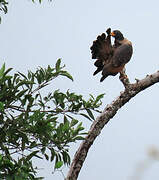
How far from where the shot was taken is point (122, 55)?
3.48 m

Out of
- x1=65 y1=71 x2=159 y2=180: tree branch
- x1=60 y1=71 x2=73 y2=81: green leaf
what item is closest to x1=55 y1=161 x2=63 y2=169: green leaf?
x1=60 y1=71 x2=73 y2=81: green leaf

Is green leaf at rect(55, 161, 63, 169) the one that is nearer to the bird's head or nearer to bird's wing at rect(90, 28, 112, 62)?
bird's wing at rect(90, 28, 112, 62)

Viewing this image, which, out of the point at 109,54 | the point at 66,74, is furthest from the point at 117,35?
the point at 66,74

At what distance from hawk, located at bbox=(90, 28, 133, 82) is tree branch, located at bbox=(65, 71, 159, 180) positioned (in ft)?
0.48

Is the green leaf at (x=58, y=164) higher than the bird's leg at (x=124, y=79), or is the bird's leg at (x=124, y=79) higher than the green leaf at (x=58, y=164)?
the bird's leg at (x=124, y=79)

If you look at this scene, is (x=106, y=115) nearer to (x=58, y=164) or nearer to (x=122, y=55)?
(x=122, y=55)

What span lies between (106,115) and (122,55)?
59cm

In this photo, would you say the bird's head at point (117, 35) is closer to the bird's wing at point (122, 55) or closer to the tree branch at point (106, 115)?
the bird's wing at point (122, 55)

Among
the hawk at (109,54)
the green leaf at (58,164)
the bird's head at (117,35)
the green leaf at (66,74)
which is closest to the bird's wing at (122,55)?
the hawk at (109,54)

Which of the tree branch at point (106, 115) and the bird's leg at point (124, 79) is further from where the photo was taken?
the bird's leg at point (124, 79)

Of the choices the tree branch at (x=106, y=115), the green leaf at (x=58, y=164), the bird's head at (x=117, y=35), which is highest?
the bird's head at (x=117, y=35)

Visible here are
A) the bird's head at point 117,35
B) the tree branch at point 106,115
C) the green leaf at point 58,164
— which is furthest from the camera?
the bird's head at point 117,35

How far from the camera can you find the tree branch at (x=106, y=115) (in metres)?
3.21

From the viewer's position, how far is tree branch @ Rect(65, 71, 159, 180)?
126 inches
